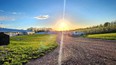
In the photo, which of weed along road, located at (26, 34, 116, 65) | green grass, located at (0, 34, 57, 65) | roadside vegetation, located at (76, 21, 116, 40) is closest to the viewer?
weed along road, located at (26, 34, 116, 65)

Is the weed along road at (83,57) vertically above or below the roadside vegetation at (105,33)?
below

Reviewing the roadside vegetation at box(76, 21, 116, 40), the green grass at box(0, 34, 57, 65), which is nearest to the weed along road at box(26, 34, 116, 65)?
the green grass at box(0, 34, 57, 65)

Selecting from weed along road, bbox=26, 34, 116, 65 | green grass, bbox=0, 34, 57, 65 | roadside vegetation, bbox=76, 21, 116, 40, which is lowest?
green grass, bbox=0, 34, 57, 65

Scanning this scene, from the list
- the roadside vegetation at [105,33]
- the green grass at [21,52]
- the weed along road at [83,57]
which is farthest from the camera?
the roadside vegetation at [105,33]

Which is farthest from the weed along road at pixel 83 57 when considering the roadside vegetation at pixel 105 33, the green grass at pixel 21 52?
the roadside vegetation at pixel 105 33

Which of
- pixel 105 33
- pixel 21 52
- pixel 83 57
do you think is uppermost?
pixel 105 33

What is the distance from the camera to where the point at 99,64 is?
343 inches

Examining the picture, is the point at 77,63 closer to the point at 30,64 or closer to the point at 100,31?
the point at 30,64

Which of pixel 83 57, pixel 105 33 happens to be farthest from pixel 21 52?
pixel 105 33

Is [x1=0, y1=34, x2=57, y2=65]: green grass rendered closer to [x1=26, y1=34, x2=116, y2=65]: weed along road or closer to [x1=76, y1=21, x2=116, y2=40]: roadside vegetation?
[x1=26, y1=34, x2=116, y2=65]: weed along road

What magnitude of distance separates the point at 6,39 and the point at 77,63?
12079mm

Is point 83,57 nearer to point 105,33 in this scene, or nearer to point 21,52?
point 21,52

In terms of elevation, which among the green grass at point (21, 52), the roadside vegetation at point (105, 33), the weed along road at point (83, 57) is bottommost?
the green grass at point (21, 52)

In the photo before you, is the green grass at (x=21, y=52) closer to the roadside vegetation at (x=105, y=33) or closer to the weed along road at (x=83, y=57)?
the weed along road at (x=83, y=57)
